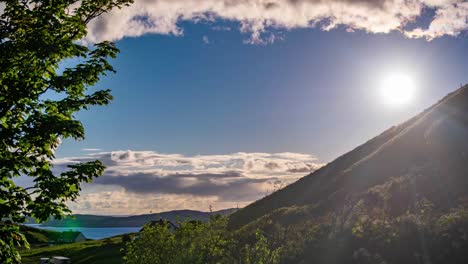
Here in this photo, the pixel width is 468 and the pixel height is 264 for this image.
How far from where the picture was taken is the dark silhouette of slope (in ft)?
165

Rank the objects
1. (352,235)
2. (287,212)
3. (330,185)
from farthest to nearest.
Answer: (330,185) < (287,212) < (352,235)

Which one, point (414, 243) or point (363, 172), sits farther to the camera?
point (363, 172)

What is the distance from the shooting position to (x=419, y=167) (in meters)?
60.4

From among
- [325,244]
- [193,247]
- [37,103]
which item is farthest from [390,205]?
[37,103]

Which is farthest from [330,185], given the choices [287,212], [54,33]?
[54,33]

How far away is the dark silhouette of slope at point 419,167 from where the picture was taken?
5015cm

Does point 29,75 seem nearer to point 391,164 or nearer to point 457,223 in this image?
point 457,223

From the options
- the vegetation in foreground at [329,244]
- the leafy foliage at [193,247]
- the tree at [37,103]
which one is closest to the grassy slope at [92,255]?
the vegetation in foreground at [329,244]

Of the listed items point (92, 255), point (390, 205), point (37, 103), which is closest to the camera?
point (37, 103)

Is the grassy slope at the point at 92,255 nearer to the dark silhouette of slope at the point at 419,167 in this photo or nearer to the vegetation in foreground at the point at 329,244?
the dark silhouette of slope at the point at 419,167

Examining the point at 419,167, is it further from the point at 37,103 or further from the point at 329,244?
the point at 37,103

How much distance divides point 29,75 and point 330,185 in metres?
70.2

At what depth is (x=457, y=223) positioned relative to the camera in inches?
1138

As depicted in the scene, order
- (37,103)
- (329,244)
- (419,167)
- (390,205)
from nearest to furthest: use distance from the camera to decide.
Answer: (37,103)
(329,244)
(390,205)
(419,167)
